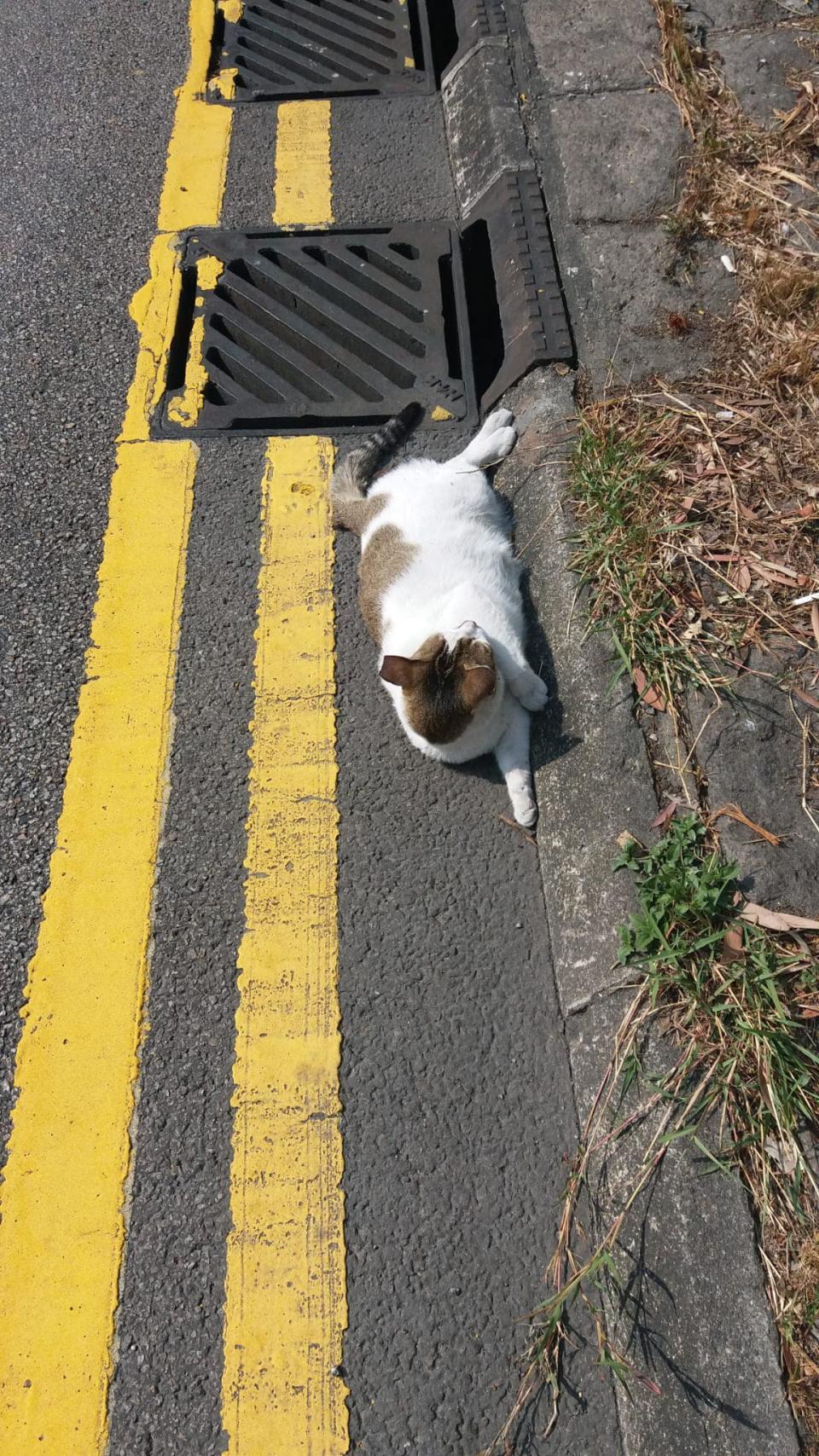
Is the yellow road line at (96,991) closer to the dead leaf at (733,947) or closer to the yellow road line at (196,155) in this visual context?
the yellow road line at (196,155)

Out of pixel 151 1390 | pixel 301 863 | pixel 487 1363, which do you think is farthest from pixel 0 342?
pixel 487 1363

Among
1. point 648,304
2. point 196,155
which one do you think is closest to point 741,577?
point 648,304

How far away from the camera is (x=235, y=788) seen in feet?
8.11

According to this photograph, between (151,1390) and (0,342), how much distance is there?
11.1ft

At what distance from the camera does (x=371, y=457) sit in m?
3.01

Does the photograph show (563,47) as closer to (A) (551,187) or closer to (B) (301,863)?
(A) (551,187)

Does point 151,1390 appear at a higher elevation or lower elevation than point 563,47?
lower

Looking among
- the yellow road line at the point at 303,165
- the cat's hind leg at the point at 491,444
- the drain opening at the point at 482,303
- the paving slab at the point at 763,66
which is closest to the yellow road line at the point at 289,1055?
the cat's hind leg at the point at 491,444

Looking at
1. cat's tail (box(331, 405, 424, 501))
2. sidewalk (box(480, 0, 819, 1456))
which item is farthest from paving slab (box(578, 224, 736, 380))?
cat's tail (box(331, 405, 424, 501))

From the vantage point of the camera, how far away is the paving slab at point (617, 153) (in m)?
3.24

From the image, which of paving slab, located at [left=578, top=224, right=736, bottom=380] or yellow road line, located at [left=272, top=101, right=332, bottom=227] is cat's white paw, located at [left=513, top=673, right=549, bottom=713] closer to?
paving slab, located at [left=578, top=224, right=736, bottom=380]

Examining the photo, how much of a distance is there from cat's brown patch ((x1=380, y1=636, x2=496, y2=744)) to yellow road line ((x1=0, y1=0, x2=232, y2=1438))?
74 centimetres

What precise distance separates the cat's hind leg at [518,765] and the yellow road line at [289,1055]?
48 cm

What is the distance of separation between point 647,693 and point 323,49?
3794mm
